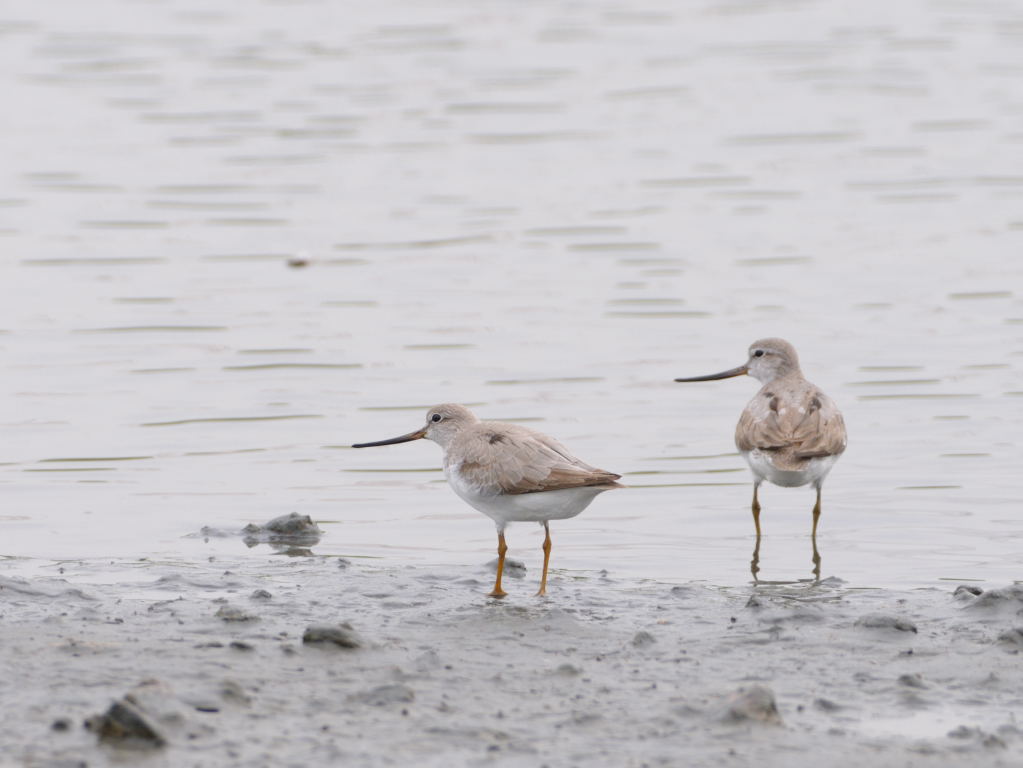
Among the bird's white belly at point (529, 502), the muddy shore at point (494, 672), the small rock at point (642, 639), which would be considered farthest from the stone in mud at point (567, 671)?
the bird's white belly at point (529, 502)

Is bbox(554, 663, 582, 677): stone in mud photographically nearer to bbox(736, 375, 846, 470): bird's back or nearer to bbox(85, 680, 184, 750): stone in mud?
bbox(85, 680, 184, 750): stone in mud

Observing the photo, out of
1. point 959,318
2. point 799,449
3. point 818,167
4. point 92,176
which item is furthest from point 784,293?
point 92,176

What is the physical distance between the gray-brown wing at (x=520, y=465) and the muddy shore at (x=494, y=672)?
66 cm

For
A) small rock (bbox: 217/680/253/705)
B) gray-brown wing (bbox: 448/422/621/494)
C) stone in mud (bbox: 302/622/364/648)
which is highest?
gray-brown wing (bbox: 448/422/621/494)

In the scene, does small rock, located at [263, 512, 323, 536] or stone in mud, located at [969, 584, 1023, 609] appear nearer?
stone in mud, located at [969, 584, 1023, 609]

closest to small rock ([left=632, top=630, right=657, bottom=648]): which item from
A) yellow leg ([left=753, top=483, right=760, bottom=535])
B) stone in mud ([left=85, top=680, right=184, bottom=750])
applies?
stone in mud ([left=85, top=680, right=184, bottom=750])

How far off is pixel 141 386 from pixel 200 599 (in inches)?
264

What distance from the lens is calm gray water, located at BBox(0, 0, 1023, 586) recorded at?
41.0 ft

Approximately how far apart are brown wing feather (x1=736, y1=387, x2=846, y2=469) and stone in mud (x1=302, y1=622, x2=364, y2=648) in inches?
166

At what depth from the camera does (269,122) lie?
27.1 meters

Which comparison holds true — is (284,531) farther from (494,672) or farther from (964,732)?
(964,732)

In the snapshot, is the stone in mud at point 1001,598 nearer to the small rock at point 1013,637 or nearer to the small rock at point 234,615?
the small rock at point 1013,637

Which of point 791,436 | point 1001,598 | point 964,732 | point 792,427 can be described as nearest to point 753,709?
point 964,732

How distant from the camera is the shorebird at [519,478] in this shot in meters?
9.66
